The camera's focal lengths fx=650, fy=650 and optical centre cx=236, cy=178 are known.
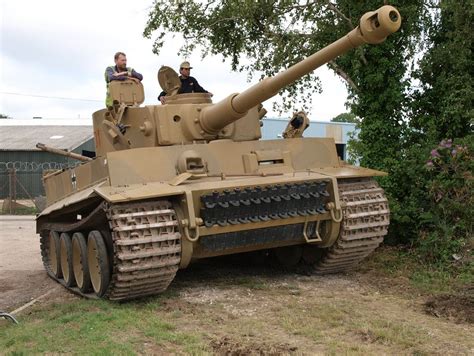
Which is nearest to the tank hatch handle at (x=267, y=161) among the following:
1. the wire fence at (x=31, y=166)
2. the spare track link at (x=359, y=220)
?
the spare track link at (x=359, y=220)

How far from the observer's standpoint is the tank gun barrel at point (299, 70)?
611 cm

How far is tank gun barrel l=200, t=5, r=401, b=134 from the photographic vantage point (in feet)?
20.0

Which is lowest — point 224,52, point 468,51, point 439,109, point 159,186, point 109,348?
point 109,348

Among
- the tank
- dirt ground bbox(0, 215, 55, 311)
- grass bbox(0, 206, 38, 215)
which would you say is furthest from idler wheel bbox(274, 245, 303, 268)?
grass bbox(0, 206, 38, 215)

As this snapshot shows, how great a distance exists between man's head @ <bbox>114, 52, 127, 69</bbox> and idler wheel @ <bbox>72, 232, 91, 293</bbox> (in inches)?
105

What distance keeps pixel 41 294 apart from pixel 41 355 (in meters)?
3.62

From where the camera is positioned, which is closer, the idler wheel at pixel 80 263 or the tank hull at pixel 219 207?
the tank hull at pixel 219 207

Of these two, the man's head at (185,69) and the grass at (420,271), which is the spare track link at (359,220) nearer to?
Result: the grass at (420,271)

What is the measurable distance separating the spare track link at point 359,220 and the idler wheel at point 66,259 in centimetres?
354

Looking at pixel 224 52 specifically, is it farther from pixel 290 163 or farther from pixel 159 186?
pixel 159 186

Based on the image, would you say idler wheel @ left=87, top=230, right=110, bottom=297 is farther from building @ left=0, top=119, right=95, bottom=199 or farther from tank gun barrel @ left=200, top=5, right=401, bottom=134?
building @ left=0, top=119, right=95, bottom=199

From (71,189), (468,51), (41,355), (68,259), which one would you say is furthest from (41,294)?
(468,51)

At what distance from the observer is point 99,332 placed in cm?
633

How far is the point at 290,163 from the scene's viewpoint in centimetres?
863
